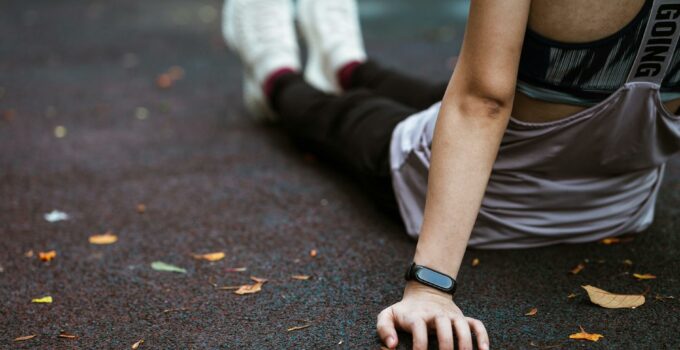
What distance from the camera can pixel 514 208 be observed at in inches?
67.9

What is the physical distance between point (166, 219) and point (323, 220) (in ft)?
1.45

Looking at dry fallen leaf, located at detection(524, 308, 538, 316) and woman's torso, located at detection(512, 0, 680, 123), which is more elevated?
woman's torso, located at detection(512, 0, 680, 123)

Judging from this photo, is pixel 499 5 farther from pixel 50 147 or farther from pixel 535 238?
pixel 50 147

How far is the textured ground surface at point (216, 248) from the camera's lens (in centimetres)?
144

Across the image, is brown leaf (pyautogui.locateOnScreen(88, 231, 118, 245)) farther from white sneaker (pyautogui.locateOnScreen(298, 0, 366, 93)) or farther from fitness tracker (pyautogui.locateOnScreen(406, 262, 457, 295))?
white sneaker (pyautogui.locateOnScreen(298, 0, 366, 93))

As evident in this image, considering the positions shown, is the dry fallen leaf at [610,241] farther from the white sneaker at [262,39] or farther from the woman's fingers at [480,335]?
the white sneaker at [262,39]

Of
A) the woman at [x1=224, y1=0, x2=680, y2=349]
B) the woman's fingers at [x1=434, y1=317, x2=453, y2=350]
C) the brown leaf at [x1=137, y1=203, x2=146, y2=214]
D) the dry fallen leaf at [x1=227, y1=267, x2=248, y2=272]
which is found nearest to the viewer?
the woman's fingers at [x1=434, y1=317, x2=453, y2=350]

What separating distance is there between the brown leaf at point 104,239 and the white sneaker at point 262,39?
106 centimetres

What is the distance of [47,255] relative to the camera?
1841 millimetres

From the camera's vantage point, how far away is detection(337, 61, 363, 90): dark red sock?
9.38 feet

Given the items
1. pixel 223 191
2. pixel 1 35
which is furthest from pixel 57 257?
pixel 1 35

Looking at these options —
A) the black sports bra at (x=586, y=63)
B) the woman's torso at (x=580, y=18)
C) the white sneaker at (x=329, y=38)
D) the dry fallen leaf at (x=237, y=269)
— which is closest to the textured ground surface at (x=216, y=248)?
the dry fallen leaf at (x=237, y=269)

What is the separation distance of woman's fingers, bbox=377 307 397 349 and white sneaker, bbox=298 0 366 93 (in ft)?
5.56

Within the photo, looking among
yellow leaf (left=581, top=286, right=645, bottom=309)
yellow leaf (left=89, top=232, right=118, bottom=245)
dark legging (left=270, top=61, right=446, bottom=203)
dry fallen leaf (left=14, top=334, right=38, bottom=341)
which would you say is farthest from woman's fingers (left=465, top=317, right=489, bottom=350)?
yellow leaf (left=89, top=232, right=118, bottom=245)
